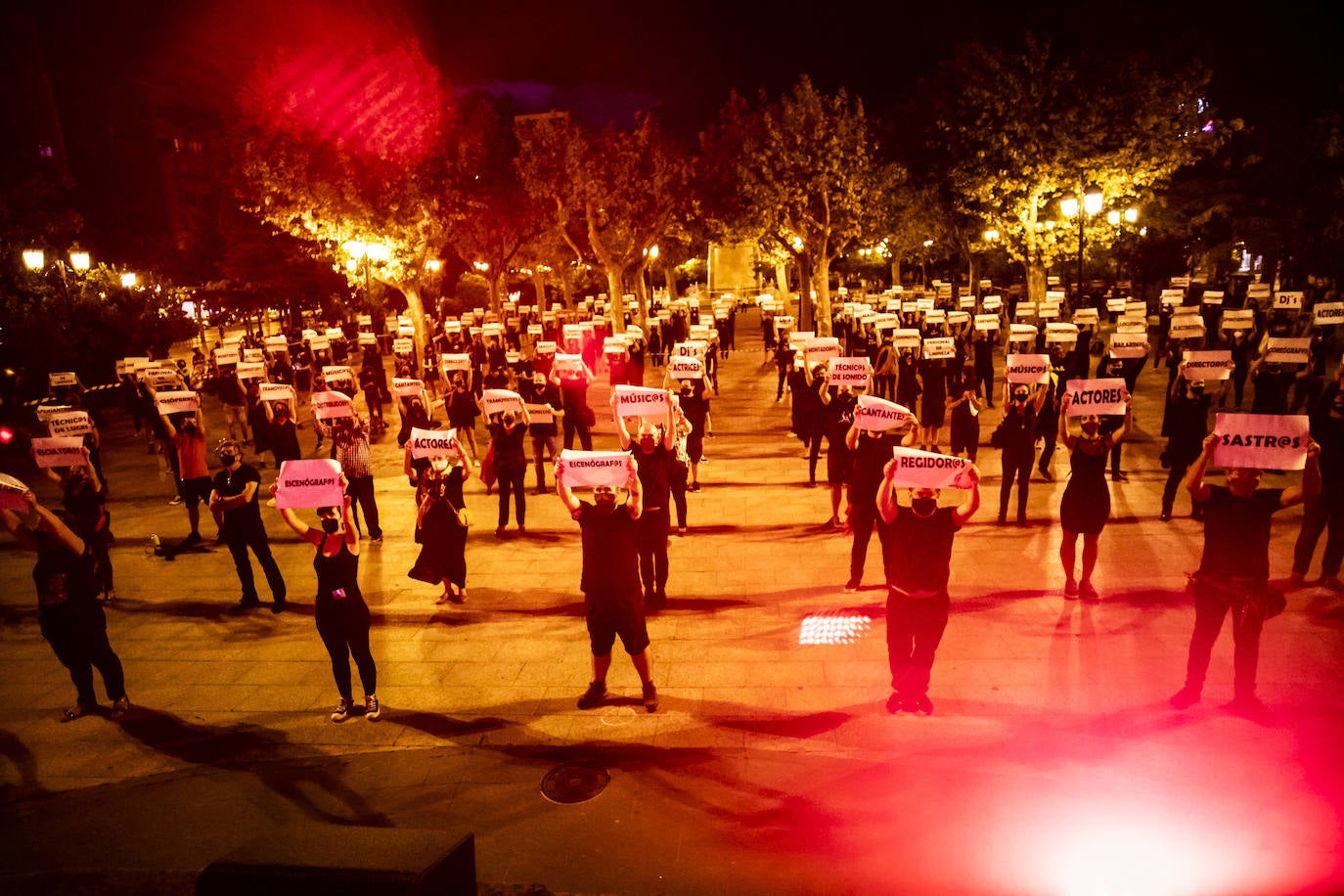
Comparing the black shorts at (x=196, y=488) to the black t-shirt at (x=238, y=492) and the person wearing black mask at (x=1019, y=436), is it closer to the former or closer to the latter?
the black t-shirt at (x=238, y=492)

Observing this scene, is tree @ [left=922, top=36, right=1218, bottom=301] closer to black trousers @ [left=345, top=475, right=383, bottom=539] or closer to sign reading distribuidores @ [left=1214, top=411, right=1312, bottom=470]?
sign reading distribuidores @ [left=1214, top=411, right=1312, bottom=470]

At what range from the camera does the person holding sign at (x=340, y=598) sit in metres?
6.20

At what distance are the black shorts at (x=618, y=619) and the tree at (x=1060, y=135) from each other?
24.9m

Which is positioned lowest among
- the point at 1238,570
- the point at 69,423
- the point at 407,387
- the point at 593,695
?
the point at 593,695

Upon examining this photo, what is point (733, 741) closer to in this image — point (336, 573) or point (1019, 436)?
point (336, 573)

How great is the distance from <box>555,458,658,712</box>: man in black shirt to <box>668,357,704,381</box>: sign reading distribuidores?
6.02 metres

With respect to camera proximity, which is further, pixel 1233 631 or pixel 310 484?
pixel 310 484

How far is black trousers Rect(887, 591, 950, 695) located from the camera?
5914 mm

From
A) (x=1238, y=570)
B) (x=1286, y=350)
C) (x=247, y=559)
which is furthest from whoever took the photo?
(x=1286, y=350)

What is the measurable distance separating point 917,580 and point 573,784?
2.74 m

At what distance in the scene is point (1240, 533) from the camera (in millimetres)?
5664

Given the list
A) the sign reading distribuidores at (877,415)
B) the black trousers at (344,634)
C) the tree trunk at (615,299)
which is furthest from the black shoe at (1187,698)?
the tree trunk at (615,299)

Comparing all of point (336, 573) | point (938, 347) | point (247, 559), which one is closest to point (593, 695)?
point (336, 573)

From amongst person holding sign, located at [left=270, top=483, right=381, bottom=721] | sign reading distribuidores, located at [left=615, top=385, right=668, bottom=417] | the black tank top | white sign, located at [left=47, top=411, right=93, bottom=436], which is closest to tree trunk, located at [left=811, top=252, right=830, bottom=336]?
sign reading distribuidores, located at [left=615, top=385, right=668, bottom=417]
